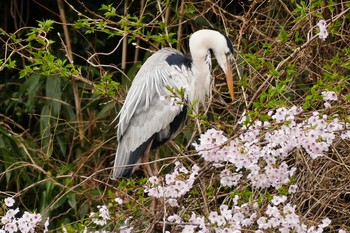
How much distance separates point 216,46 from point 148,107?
38 cm

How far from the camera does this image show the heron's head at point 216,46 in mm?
3832

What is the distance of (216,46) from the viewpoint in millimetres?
3887

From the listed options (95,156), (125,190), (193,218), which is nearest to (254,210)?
(193,218)

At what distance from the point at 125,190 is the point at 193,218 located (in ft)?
1.12

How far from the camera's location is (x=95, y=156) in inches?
190

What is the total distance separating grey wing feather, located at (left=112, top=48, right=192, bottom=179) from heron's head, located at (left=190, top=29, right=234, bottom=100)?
0.32ft

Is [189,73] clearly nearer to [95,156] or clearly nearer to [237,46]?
[237,46]

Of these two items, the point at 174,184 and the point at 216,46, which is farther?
the point at 216,46

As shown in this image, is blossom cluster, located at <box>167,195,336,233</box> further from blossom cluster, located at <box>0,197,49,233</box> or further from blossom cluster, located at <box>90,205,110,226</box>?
blossom cluster, located at <box>0,197,49,233</box>

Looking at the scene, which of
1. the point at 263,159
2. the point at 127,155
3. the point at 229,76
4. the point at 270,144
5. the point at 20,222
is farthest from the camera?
the point at 127,155

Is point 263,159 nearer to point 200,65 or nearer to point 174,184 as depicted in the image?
point 174,184

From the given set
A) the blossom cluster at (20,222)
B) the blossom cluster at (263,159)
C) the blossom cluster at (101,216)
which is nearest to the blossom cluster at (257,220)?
the blossom cluster at (263,159)

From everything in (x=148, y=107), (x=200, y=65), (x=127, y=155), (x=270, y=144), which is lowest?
(x=127, y=155)

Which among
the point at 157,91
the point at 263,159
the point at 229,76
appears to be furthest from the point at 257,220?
the point at 157,91
